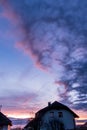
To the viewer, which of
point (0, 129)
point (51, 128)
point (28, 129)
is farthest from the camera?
point (28, 129)

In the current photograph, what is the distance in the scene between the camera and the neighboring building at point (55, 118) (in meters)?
56.7

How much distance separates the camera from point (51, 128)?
5569cm

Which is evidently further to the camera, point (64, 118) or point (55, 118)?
point (64, 118)

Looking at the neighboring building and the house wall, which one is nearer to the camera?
the neighboring building

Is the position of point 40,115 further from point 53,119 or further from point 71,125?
point 71,125

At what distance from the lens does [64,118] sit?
57625mm

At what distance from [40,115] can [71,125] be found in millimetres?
7491

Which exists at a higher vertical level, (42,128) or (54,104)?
(54,104)

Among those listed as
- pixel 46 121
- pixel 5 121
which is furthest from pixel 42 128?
pixel 5 121

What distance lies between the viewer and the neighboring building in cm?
5666

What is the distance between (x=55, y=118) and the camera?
187 feet

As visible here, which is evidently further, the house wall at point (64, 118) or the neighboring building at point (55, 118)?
the house wall at point (64, 118)

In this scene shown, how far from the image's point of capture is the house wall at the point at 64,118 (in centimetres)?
5712

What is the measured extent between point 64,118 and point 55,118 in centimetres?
220
